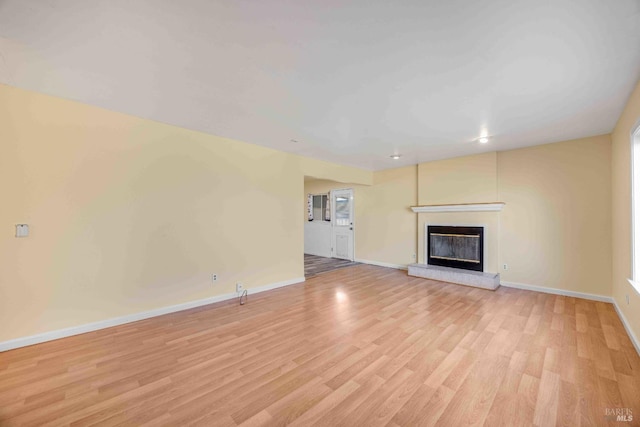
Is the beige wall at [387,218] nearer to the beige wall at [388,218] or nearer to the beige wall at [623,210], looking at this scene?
the beige wall at [388,218]

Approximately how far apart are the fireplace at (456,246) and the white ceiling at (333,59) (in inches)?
91.1

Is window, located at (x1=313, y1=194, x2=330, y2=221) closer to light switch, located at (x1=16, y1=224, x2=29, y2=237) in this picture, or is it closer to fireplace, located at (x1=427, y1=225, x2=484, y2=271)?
fireplace, located at (x1=427, y1=225, x2=484, y2=271)

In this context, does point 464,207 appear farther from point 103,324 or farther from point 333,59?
point 103,324

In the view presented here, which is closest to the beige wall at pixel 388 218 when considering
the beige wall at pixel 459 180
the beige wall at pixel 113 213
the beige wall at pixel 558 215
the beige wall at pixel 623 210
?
the beige wall at pixel 459 180

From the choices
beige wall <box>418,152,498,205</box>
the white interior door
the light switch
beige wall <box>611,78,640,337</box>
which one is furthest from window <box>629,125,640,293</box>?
the light switch

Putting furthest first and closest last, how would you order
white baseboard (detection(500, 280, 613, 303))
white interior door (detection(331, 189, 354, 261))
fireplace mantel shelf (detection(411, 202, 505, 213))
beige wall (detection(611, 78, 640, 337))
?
white interior door (detection(331, 189, 354, 261)) → fireplace mantel shelf (detection(411, 202, 505, 213)) → white baseboard (detection(500, 280, 613, 303)) → beige wall (detection(611, 78, 640, 337))

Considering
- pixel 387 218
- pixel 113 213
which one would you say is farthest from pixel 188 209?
pixel 387 218

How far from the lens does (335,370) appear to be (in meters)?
2.02

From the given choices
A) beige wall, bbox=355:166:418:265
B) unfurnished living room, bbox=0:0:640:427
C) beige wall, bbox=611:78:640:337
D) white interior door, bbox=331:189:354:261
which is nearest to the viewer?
unfurnished living room, bbox=0:0:640:427

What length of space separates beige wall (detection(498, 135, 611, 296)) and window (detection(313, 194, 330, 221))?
14.6ft

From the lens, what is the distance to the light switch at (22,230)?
2.37 m

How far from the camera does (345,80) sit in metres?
2.12

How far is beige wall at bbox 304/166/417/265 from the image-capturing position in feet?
19.1

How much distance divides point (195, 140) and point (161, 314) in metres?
2.39
